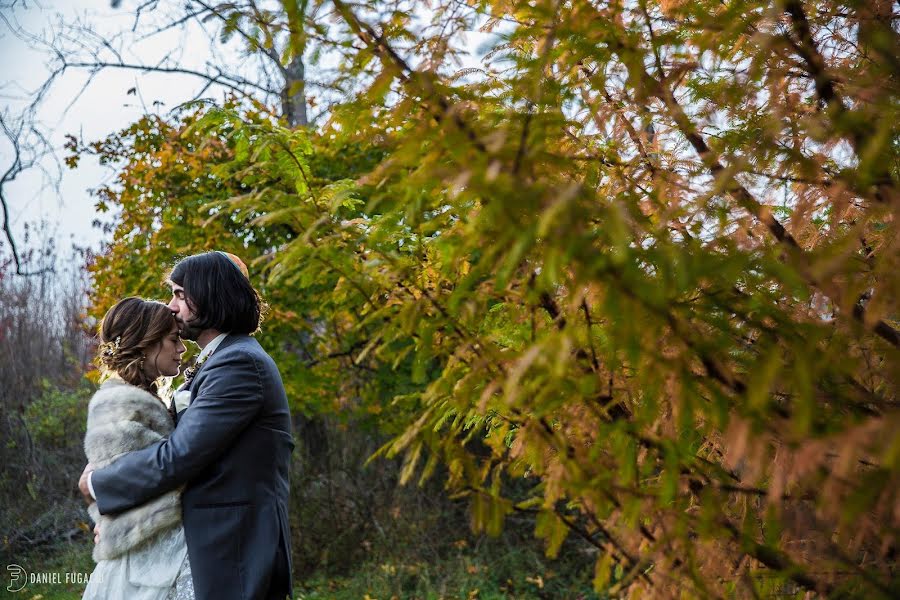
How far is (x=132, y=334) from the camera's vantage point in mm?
2633

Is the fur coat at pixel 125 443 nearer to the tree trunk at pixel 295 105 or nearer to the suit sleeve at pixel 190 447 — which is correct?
the suit sleeve at pixel 190 447

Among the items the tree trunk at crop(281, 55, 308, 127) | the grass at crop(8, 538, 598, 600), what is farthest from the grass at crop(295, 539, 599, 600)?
the tree trunk at crop(281, 55, 308, 127)

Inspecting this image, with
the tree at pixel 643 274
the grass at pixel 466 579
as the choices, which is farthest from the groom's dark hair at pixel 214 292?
the grass at pixel 466 579

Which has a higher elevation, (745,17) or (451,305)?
(745,17)

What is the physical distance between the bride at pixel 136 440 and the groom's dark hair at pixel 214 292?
0.42 ft

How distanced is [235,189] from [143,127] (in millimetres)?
956

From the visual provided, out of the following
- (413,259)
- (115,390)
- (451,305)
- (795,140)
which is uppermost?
(795,140)

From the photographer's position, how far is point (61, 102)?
7.76 metres

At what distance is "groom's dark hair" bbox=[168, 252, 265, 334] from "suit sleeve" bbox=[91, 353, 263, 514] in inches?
8.6

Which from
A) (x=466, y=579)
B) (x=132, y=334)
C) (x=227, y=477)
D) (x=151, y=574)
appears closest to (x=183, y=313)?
(x=132, y=334)

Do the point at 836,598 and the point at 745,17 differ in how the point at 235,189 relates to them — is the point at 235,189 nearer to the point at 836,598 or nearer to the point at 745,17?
the point at 745,17

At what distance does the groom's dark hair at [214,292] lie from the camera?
2.62 metres

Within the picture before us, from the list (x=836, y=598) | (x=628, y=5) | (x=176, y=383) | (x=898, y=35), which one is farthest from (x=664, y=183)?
(x=176, y=383)

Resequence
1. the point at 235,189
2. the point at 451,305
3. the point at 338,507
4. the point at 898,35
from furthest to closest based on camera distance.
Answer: the point at 338,507 → the point at 235,189 → the point at 898,35 → the point at 451,305
